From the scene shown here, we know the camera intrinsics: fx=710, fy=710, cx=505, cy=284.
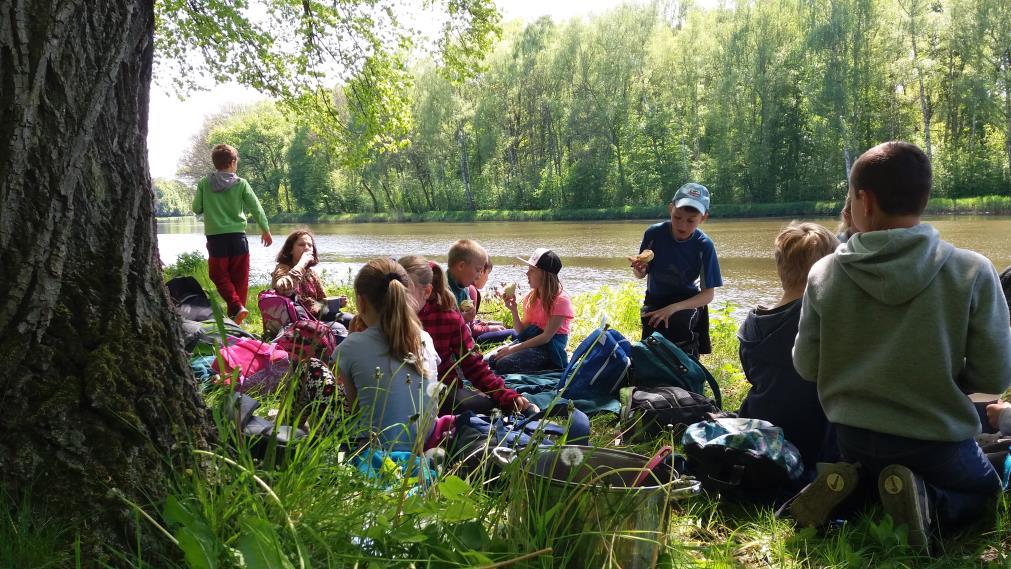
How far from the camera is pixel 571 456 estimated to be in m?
1.84

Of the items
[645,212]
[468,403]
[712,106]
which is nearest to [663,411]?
[468,403]

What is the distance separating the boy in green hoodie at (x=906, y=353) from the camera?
2.30m

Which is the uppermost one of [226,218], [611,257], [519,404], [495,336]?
[226,218]

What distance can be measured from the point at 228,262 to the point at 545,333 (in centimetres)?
397

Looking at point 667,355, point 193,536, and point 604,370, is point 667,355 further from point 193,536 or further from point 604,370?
point 193,536

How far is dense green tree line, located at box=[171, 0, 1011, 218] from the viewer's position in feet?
118

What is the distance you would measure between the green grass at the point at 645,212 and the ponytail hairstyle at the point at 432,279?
32.0m

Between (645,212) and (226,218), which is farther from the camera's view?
(645,212)

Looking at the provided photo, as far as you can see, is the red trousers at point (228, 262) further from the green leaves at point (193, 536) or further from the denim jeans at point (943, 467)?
the denim jeans at point (943, 467)

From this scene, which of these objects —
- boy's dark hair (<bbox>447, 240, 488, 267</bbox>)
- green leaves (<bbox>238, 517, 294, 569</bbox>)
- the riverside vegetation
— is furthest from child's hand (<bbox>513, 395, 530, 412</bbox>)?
green leaves (<bbox>238, 517, 294, 569</bbox>)

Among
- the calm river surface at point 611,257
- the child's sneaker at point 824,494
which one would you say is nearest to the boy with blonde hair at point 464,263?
the child's sneaker at point 824,494

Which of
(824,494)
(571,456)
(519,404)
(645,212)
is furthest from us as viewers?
(645,212)

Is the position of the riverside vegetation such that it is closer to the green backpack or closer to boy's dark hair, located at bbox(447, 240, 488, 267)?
the green backpack

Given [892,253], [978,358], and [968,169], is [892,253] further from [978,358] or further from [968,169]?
[968,169]
